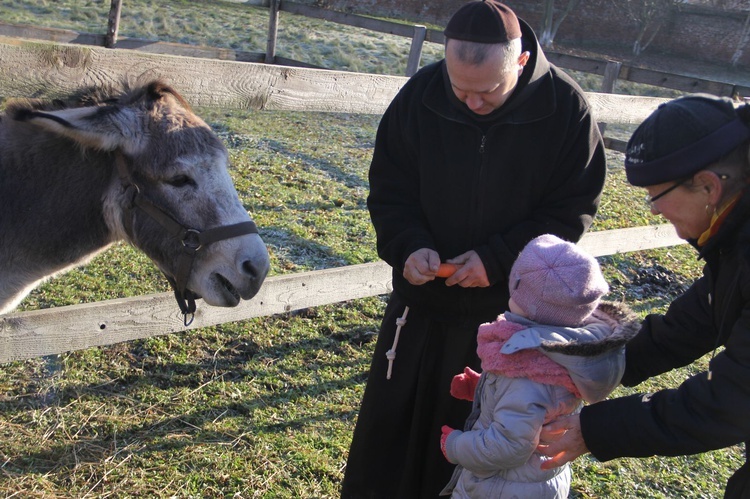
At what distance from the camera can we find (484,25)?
2279 millimetres

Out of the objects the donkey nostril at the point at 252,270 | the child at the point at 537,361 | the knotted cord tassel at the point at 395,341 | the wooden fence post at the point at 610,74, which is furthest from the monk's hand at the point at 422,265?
the wooden fence post at the point at 610,74

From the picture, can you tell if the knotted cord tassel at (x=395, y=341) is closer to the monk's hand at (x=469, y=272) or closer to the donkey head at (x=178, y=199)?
the monk's hand at (x=469, y=272)

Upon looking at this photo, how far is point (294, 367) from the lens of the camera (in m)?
4.26

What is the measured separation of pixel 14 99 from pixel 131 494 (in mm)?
1808

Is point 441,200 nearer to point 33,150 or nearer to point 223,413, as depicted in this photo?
point 33,150

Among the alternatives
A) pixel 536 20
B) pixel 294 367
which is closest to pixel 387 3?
pixel 536 20

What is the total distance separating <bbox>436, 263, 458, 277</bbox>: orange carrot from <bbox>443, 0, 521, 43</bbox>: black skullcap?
0.80 meters

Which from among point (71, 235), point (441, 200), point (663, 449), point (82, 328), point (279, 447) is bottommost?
point (279, 447)

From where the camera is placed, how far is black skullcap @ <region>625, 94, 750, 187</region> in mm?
1633

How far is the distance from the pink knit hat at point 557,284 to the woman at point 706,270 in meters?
0.28

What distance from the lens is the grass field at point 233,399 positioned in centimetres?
326

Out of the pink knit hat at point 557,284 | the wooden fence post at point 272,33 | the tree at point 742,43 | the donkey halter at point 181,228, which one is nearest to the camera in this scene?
the pink knit hat at point 557,284

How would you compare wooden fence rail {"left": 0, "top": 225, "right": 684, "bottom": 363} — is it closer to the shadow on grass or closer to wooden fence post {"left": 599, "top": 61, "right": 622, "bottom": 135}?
the shadow on grass

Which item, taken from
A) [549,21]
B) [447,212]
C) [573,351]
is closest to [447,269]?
[447,212]
